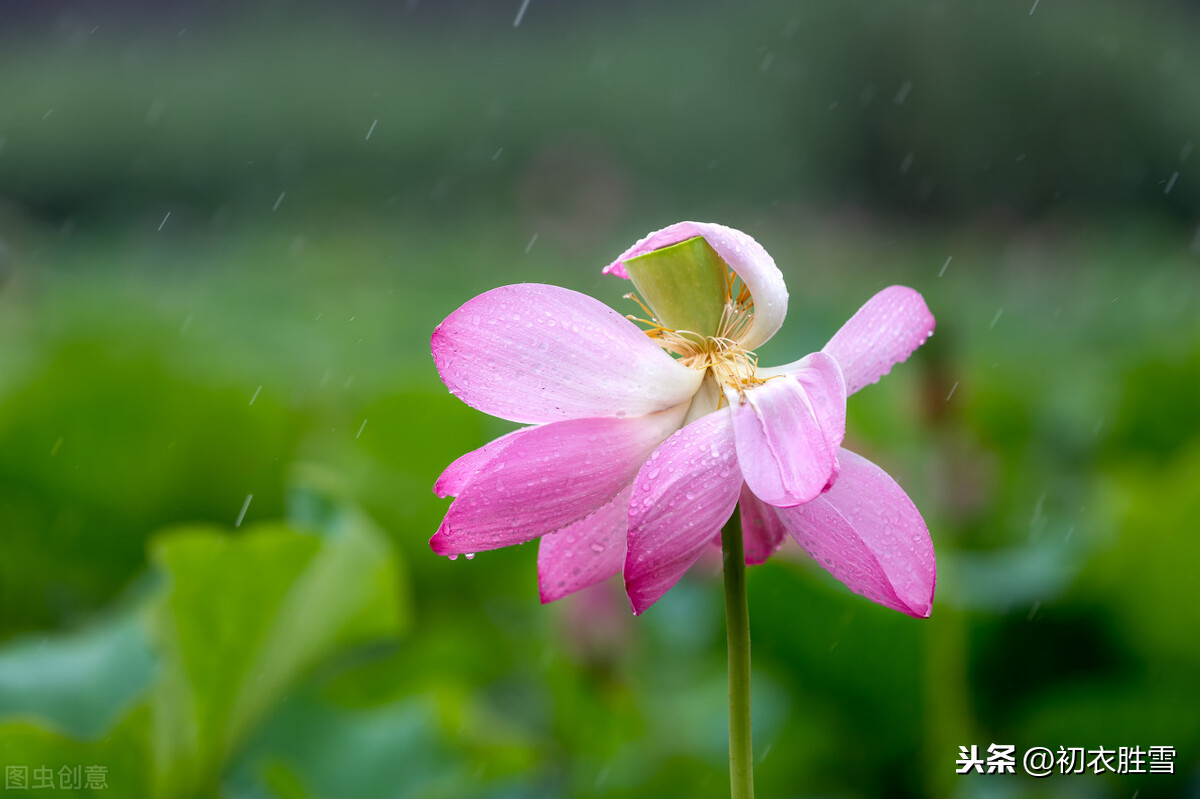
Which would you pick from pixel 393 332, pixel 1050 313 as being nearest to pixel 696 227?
pixel 393 332

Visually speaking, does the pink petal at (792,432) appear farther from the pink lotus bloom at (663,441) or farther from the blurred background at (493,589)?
the blurred background at (493,589)

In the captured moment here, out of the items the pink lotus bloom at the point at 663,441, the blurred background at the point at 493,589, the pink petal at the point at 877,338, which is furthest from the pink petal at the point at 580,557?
the blurred background at the point at 493,589

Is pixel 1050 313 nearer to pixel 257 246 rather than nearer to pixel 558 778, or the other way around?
pixel 558 778

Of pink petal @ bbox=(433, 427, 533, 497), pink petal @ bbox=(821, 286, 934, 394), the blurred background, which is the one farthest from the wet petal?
the blurred background

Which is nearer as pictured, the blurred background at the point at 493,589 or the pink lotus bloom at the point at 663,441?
the pink lotus bloom at the point at 663,441

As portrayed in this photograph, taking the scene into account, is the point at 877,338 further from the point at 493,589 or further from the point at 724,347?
the point at 493,589

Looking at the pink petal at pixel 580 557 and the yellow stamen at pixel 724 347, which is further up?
the yellow stamen at pixel 724 347
